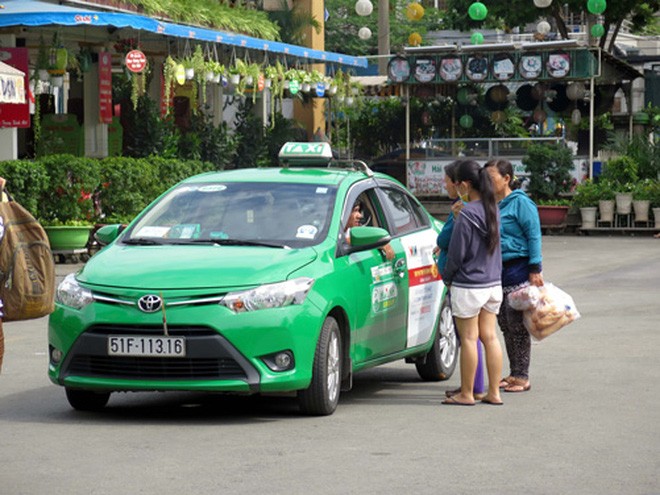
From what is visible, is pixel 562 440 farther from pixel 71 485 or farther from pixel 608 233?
pixel 608 233

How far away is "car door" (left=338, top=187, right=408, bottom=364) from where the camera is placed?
948cm

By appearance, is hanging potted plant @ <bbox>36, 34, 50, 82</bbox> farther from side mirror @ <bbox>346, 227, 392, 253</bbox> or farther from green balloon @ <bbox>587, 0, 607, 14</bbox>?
green balloon @ <bbox>587, 0, 607, 14</bbox>

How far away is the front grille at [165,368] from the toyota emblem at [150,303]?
0.30m

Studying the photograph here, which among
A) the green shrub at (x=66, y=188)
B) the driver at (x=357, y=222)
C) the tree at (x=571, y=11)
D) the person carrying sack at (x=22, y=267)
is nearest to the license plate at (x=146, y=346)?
the person carrying sack at (x=22, y=267)

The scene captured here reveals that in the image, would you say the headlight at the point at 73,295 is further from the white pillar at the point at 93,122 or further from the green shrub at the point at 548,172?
the green shrub at the point at 548,172

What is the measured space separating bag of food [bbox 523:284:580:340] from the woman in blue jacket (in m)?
0.09

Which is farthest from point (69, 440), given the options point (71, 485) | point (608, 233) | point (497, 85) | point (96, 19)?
point (497, 85)

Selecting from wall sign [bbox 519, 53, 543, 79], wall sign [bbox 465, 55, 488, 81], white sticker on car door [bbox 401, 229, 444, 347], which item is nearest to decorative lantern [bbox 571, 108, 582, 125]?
wall sign [bbox 519, 53, 543, 79]

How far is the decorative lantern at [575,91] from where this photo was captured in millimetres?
34000

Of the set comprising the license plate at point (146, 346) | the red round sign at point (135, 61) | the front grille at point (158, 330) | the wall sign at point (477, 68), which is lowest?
the license plate at point (146, 346)

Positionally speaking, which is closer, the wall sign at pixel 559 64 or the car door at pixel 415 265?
the car door at pixel 415 265

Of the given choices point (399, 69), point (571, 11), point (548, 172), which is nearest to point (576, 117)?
point (548, 172)

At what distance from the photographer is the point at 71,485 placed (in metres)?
6.97

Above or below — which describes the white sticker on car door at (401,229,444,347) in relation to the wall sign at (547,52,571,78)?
below
